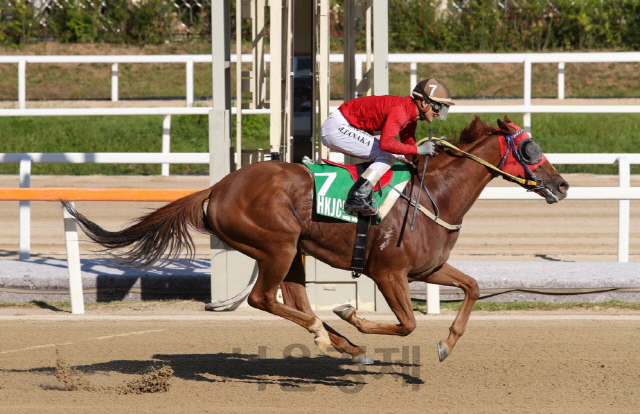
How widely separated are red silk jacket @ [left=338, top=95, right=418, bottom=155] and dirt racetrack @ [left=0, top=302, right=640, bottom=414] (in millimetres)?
1230

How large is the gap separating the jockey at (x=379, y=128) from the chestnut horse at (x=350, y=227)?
20 centimetres

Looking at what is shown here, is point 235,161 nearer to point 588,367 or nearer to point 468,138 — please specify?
point 468,138

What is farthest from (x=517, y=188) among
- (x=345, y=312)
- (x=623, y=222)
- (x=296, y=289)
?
(x=345, y=312)

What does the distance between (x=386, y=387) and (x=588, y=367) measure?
3.82ft

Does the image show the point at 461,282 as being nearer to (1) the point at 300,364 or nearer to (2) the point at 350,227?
(2) the point at 350,227

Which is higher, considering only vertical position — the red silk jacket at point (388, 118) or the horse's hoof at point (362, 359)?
the red silk jacket at point (388, 118)

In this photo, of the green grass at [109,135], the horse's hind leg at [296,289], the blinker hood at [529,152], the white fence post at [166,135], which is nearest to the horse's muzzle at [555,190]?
the blinker hood at [529,152]

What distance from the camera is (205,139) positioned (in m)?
13.9

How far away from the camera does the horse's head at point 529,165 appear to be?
5.42 meters

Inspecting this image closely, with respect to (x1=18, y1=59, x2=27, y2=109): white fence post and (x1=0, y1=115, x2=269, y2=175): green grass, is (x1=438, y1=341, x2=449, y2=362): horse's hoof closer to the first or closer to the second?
(x1=0, y1=115, x2=269, y2=175): green grass

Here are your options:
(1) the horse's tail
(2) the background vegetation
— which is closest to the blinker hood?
(1) the horse's tail

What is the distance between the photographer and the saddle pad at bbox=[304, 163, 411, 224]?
5.32m

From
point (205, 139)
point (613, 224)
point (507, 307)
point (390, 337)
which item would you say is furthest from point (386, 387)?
point (205, 139)

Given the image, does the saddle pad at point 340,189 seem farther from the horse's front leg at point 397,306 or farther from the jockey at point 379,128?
the horse's front leg at point 397,306
